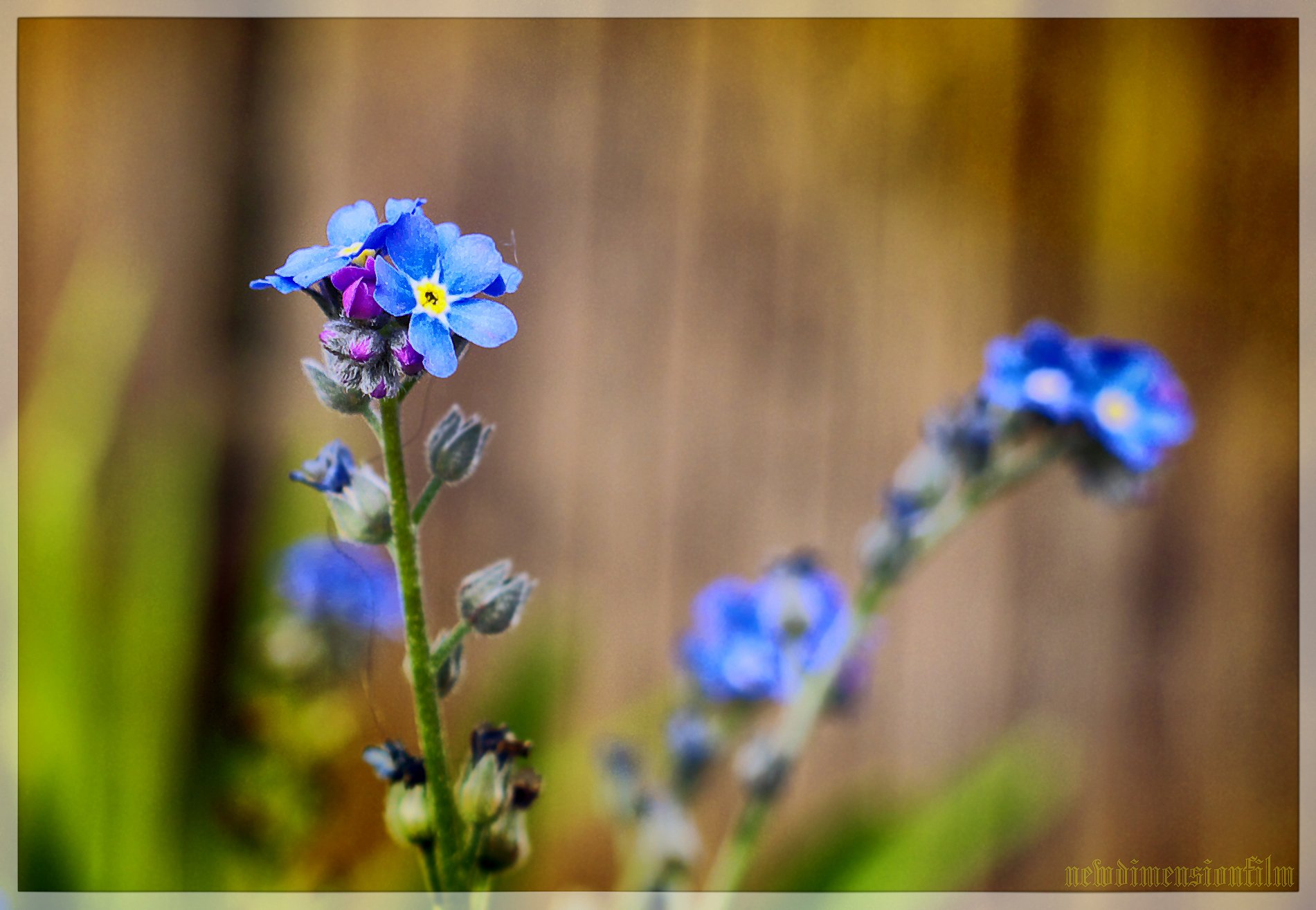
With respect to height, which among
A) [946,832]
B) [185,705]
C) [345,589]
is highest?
[345,589]

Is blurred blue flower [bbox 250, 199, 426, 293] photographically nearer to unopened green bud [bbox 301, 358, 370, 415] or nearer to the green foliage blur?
unopened green bud [bbox 301, 358, 370, 415]

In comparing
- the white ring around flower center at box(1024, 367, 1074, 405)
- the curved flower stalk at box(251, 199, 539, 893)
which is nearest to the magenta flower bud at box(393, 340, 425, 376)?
the curved flower stalk at box(251, 199, 539, 893)

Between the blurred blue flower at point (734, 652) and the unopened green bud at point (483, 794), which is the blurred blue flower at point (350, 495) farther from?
the blurred blue flower at point (734, 652)

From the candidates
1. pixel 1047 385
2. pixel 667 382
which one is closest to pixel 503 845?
pixel 1047 385

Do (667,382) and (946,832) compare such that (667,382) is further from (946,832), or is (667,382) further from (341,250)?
(341,250)

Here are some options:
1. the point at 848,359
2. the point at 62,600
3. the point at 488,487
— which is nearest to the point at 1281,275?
the point at 848,359

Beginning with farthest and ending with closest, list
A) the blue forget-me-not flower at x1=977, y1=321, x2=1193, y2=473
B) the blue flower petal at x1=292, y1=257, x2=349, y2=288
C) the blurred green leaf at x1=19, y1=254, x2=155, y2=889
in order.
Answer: the blurred green leaf at x1=19, y1=254, x2=155, y2=889, the blue forget-me-not flower at x1=977, y1=321, x2=1193, y2=473, the blue flower petal at x1=292, y1=257, x2=349, y2=288

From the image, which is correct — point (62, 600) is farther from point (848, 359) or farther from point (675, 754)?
point (848, 359)
